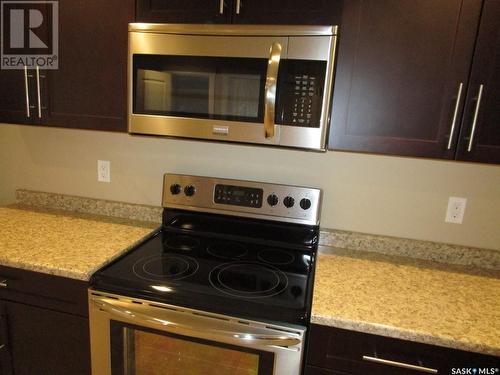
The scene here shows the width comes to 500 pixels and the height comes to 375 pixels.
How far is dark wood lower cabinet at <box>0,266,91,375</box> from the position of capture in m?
1.20

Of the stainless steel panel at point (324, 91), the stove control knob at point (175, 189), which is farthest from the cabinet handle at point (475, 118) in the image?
the stove control knob at point (175, 189)

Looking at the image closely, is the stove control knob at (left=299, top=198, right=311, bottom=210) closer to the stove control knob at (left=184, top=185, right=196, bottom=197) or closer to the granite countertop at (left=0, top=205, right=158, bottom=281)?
the stove control knob at (left=184, top=185, right=196, bottom=197)

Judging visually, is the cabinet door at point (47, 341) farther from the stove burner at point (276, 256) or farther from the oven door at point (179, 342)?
the stove burner at point (276, 256)

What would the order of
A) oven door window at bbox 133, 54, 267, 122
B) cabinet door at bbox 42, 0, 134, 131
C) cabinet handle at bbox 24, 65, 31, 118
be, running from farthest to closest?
cabinet handle at bbox 24, 65, 31, 118 < cabinet door at bbox 42, 0, 134, 131 < oven door window at bbox 133, 54, 267, 122

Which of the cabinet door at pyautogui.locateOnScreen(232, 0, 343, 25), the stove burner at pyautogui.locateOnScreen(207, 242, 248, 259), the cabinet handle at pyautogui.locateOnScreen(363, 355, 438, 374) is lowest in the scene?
the cabinet handle at pyautogui.locateOnScreen(363, 355, 438, 374)

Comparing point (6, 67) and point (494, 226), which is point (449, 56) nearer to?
point (494, 226)

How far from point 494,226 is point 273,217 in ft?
3.06

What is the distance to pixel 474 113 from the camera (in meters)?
1.07

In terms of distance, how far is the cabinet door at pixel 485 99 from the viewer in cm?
101

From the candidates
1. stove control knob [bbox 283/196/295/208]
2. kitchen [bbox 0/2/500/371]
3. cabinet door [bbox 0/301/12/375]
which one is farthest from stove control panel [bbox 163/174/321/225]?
cabinet door [bbox 0/301/12/375]

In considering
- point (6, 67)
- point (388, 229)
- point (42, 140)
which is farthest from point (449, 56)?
point (42, 140)

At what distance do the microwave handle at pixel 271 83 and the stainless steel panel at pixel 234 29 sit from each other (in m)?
0.05

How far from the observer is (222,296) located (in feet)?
3.58

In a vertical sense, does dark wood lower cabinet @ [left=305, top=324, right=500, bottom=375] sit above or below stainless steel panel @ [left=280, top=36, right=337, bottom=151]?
below
